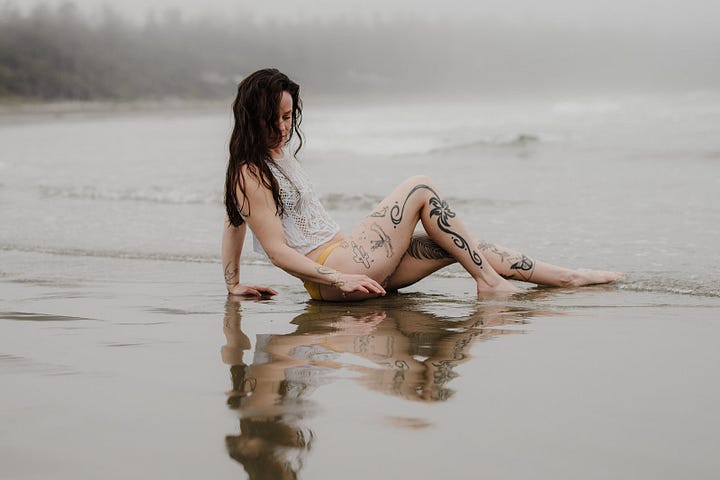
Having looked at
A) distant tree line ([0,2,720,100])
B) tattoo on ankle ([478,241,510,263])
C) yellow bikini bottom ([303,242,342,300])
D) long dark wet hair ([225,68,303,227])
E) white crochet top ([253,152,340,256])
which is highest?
distant tree line ([0,2,720,100])

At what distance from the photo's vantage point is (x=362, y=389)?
3049 millimetres

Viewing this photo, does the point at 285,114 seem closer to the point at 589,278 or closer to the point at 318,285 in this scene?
the point at 318,285

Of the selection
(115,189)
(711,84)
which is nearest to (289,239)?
(115,189)

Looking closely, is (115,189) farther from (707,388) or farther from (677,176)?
(707,388)

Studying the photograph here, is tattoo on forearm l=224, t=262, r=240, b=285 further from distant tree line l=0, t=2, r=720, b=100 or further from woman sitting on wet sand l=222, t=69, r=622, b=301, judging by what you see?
distant tree line l=0, t=2, r=720, b=100

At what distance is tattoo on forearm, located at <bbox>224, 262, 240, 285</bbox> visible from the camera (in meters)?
5.11

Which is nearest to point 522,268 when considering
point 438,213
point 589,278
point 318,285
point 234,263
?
point 589,278

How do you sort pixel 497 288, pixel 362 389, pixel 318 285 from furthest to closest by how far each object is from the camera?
pixel 497 288
pixel 318 285
pixel 362 389

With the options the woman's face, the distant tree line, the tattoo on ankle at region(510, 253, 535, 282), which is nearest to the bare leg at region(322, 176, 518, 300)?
the tattoo on ankle at region(510, 253, 535, 282)

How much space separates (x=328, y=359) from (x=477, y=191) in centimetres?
815

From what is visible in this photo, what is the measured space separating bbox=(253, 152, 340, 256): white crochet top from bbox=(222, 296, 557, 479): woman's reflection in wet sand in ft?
1.17

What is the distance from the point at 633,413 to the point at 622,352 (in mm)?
775

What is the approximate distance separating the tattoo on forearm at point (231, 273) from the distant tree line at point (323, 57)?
5280 centimetres

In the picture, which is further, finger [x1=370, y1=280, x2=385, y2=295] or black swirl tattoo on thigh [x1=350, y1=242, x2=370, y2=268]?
black swirl tattoo on thigh [x1=350, y1=242, x2=370, y2=268]
